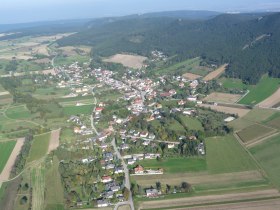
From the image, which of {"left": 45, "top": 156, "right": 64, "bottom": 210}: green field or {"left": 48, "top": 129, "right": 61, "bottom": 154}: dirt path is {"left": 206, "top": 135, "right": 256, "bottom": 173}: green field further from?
{"left": 48, "top": 129, "right": 61, "bottom": 154}: dirt path

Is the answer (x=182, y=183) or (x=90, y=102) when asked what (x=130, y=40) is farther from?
(x=182, y=183)

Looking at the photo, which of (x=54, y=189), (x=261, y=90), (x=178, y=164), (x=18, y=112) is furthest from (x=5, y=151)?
(x=261, y=90)

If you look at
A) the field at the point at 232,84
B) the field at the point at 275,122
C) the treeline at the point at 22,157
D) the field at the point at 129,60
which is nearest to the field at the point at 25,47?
the field at the point at 129,60

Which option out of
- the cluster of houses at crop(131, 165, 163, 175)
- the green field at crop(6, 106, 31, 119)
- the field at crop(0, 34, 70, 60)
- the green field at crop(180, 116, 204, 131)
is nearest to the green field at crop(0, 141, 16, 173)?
the green field at crop(6, 106, 31, 119)

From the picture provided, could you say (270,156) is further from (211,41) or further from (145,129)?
(211,41)

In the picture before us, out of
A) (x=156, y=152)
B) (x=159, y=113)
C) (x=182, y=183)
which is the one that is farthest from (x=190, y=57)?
(x=182, y=183)
